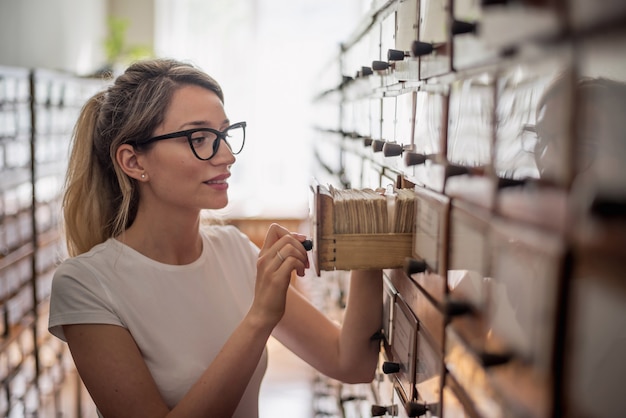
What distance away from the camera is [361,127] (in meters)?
1.78

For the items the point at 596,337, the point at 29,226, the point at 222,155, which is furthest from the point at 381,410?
the point at 29,226

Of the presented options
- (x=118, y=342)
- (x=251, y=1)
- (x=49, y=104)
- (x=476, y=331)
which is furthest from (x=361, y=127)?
(x=251, y=1)

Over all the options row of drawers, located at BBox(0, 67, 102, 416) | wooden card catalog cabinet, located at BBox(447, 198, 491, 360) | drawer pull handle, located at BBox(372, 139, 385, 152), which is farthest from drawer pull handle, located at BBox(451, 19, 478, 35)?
row of drawers, located at BBox(0, 67, 102, 416)

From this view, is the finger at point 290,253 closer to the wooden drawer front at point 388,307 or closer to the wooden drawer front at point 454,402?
the wooden drawer front at point 388,307

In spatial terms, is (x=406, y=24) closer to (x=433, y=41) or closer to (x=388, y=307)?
(x=433, y=41)

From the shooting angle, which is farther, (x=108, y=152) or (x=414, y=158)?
(x=108, y=152)

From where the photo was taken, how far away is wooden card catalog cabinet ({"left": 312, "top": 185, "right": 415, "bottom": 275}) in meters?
1.03

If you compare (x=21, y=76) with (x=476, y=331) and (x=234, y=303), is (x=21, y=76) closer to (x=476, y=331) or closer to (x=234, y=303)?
(x=234, y=303)

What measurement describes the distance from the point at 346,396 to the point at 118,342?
0.93m

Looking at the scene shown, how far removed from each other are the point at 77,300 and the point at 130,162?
0.39 metres

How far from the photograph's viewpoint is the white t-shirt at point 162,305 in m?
1.40

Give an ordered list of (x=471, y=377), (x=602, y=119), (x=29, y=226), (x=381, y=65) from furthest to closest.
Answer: (x=29, y=226)
(x=381, y=65)
(x=471, y=377)
(x=602, y=119)

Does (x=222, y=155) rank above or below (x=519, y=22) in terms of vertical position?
below

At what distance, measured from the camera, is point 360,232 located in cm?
105
